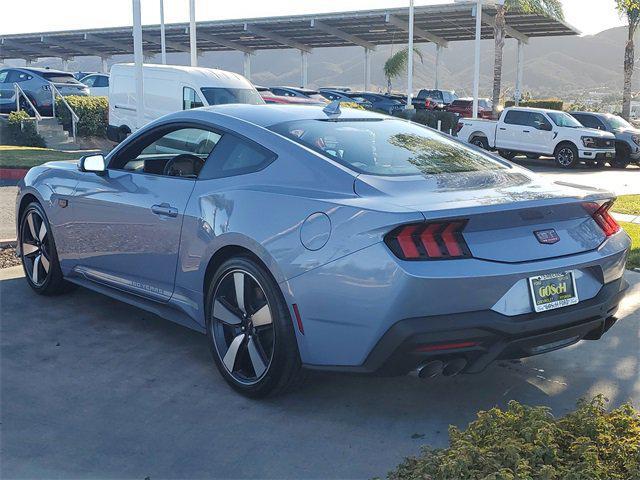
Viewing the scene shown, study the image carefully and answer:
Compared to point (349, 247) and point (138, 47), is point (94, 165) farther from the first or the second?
point (138, 47)

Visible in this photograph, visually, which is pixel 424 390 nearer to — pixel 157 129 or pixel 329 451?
pixel 329 451

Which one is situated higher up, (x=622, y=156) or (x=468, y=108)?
(x=468, y=108)

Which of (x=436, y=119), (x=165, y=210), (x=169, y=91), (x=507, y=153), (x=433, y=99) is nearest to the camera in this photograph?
(x=165, y=210)

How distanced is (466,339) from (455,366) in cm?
17

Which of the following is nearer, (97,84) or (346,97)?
(97,84)

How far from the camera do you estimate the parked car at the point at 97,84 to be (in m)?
28.5

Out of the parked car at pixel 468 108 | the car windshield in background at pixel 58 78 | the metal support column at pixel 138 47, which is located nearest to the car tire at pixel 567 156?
the metal support column at pixel 138 47

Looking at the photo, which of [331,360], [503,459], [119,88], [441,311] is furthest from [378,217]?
[119,88]

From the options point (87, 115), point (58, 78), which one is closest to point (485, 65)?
point (58, 78)

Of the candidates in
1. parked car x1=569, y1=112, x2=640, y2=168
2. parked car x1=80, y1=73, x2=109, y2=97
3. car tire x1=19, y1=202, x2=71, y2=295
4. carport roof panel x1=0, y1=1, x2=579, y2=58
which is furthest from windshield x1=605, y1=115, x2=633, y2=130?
car tire x1=19, y1=202, x2=71, y2=295

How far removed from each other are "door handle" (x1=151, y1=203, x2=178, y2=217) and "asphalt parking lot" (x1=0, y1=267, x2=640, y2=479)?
0.91 metres

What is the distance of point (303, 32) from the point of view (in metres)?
51.1

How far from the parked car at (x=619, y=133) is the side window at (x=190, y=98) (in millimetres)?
11808

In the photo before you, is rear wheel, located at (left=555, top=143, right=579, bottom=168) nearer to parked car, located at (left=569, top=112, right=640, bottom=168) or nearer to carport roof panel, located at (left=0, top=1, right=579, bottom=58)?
parked car, located at (left=569, top=112, right=640, bottom=168)
